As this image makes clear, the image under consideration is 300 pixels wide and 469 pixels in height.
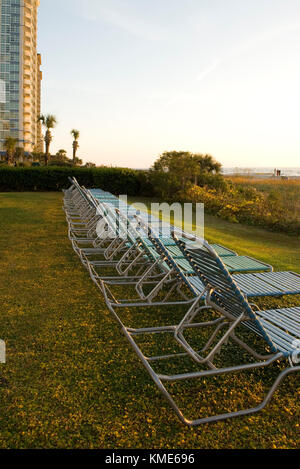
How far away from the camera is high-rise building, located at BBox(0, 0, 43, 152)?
248 ft

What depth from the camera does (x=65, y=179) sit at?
19.5 meters

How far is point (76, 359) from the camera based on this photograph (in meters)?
2.97

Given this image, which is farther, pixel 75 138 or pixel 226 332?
pixel 75 138

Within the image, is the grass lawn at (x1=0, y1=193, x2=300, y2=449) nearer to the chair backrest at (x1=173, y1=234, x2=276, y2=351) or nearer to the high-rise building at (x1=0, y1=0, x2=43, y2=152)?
the chair backrest at (x1=173, y1=234, x2=276, y2=351)

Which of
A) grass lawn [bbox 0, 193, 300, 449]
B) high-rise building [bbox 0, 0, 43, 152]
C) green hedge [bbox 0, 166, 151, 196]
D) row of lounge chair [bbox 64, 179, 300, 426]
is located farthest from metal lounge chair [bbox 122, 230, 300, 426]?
high-rise building [bbox 0, 0, 43, 152]

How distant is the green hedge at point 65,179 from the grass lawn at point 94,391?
49.1 ft

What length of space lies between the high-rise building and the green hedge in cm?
6201

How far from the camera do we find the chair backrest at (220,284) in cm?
235

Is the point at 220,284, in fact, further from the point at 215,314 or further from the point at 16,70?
the point at 16,70

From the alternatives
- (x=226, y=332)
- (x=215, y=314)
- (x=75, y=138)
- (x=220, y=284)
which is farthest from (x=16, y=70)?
(x=226, y=332)

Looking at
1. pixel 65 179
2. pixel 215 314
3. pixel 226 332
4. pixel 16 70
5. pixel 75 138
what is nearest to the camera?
pixel 226 332

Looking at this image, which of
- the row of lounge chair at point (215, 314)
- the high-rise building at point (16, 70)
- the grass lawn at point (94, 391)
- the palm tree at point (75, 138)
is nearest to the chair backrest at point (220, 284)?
the row of lounge chair at point (215, 314)

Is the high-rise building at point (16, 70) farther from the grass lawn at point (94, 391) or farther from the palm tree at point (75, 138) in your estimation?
the grass lawn at point (94, 391)

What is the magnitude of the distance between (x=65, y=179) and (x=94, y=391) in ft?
58.4
